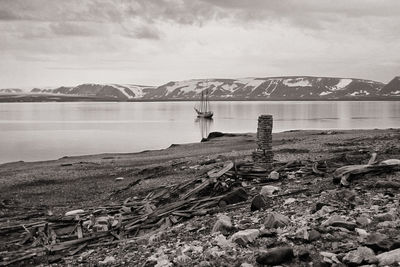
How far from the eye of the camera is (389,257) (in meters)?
5.43

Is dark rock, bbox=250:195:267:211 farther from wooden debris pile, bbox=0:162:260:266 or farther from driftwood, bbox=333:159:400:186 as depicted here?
driftwood, bbox=333:159:400:186

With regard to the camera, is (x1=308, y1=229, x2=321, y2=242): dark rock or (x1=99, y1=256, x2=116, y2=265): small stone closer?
(x1=308, y1=229, x2=321, y2=242): dark rock

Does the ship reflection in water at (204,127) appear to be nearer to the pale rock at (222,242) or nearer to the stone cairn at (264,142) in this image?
the stone cairn at (264,142)

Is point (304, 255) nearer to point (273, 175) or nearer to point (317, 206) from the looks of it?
point (317, 206)

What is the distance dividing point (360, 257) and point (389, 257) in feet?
1.25

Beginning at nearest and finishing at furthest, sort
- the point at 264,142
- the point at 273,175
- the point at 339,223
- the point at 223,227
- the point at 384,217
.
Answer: the point at 339,223
the point at 384,217
the point at 223,227
the point at 273,175
the point at 264,142

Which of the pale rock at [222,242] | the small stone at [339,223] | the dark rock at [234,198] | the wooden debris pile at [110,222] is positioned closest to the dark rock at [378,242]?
the small stone at [339,223]

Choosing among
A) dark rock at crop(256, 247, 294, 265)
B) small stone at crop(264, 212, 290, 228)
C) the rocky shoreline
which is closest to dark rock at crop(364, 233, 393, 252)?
the rocky shoreline

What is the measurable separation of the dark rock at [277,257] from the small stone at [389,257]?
126 cm

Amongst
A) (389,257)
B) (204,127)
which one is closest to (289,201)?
(389,257)

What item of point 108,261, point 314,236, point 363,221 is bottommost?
point 108,261

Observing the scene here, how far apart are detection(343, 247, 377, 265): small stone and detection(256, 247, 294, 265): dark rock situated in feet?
2.70

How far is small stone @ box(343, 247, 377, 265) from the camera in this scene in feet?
18.4

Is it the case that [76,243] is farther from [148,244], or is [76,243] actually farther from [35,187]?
[35,187]
